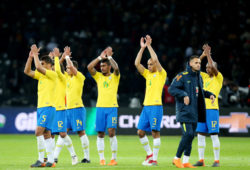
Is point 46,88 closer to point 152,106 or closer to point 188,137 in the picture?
point 152,106

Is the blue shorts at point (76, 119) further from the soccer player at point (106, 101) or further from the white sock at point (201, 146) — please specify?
the white sock at point (201, 146)

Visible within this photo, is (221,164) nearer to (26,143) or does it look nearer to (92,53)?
(26,143)

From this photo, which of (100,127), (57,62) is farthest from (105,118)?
(57,62)

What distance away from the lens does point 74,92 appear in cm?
1449

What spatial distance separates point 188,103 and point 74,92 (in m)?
3.66

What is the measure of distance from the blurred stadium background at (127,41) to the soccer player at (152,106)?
9757 mm

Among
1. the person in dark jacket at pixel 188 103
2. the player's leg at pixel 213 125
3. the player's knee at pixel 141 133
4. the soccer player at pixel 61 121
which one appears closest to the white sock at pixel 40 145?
the soccer player at pixel 61 121

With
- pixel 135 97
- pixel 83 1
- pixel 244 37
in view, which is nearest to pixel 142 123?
pixel 135 97

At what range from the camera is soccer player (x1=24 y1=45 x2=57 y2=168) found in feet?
41.3

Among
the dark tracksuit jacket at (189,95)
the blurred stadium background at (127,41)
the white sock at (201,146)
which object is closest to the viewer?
the dark tracksuit jacket at (189,95)

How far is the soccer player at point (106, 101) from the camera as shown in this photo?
13781 millimetres

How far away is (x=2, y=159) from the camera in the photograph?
15039 mm

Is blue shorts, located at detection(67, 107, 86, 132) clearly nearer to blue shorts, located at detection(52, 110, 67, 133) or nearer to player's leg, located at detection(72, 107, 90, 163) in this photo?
player's leg, located at detection(72, 107, 90, 163)

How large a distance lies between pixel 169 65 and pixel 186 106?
14248mm
